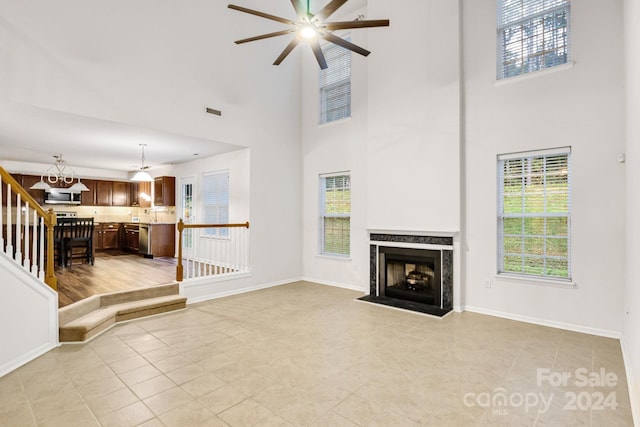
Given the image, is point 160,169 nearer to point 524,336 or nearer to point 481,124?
point 481,124

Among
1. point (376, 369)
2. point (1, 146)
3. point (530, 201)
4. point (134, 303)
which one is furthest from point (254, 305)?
point (1, 146)

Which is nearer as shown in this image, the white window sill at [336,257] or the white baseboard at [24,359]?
the white baseboard at [24,359]

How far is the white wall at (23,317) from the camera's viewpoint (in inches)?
116

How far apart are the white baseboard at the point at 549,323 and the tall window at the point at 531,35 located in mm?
3274

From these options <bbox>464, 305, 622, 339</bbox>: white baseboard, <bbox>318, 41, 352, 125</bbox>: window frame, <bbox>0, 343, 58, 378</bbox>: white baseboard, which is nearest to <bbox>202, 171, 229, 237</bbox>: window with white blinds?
<bbox>318, 41, 352, 125</bbox>: window frame

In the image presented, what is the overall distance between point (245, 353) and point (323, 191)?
4052 millimetres

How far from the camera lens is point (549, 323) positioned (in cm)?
410

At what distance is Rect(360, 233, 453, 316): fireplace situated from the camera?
4.83 meters

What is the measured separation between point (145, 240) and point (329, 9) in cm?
739

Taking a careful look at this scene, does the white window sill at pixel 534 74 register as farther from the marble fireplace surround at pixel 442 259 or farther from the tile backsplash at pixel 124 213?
the tile backsplash at pixel 124 213

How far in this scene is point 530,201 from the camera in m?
4.37

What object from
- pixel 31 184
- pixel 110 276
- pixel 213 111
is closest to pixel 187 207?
pixel 110 276

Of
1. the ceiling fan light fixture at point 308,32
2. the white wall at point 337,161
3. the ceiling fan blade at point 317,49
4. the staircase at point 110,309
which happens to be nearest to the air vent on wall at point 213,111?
the white wall at point 337,161

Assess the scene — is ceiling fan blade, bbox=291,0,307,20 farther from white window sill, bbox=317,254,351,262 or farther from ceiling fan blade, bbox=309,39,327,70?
white window sill, bbox=317,254,351,262
